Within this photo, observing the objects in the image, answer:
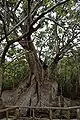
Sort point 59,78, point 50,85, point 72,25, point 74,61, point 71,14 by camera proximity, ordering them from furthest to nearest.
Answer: point 59,78
point 74,61
point 50,85
point 72,25
point 71,14

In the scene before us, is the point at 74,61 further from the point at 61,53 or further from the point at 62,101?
the point at 62,101

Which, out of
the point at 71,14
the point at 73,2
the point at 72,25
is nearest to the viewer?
the point at 73,2

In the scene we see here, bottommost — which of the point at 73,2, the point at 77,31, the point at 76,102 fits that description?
the point at 76,102

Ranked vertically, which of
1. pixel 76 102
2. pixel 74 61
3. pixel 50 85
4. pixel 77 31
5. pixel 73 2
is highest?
pixel 73 2

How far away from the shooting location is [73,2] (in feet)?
20.6

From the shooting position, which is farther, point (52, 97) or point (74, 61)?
point (74, 61)

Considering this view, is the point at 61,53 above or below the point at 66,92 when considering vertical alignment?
above

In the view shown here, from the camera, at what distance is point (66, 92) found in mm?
9461

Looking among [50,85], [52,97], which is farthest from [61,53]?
[52,97]

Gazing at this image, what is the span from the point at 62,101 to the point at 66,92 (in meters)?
1.92

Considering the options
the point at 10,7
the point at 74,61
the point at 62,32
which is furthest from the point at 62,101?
the point at 10,7

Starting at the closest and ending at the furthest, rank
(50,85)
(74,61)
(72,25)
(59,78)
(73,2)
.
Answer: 1. (73,2)
2. (72,25)
3. (50,85)
4. (74,61)
5. (59,78)

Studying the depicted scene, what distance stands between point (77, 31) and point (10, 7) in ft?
10.3

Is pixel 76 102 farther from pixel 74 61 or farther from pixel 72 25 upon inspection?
pixel 72 25
